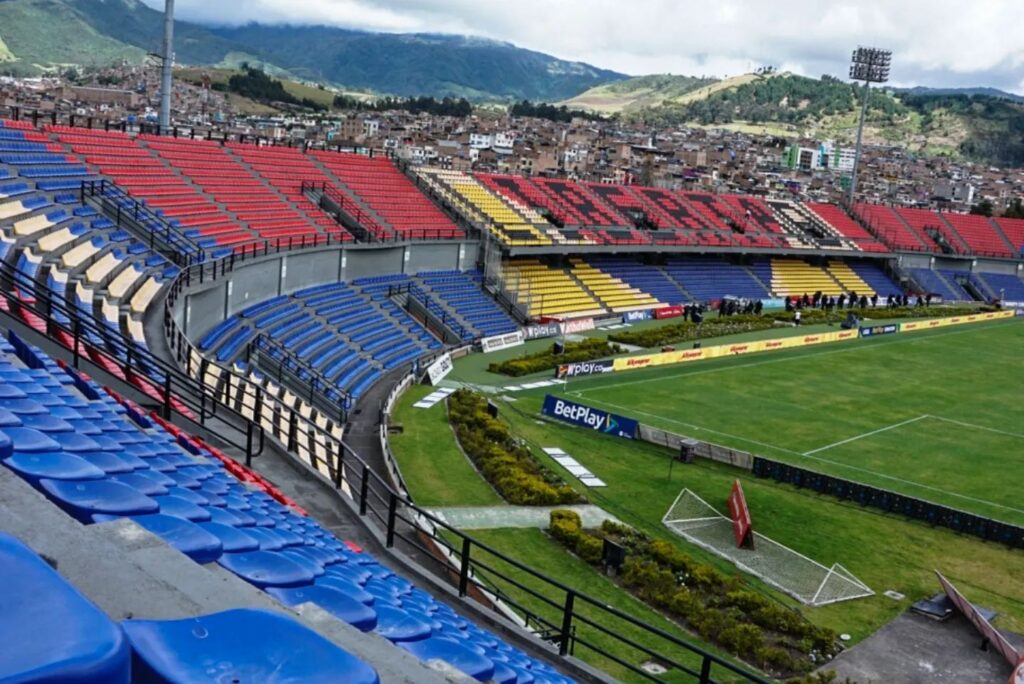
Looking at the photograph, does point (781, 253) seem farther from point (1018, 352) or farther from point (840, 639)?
point (840, 639)

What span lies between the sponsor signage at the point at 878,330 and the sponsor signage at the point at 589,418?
3433 cm

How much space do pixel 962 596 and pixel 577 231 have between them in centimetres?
4659

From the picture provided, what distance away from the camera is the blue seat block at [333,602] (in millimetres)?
5938

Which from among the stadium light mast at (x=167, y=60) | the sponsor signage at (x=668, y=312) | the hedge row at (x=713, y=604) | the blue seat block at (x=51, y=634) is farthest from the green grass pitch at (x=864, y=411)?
the blue seat block at (x=51, y=634)

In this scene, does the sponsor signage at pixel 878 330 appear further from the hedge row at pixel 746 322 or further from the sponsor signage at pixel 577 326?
the sponsor signage at pixel 577 326

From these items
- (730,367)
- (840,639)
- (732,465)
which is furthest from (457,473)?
(730,367)

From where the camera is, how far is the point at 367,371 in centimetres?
3675

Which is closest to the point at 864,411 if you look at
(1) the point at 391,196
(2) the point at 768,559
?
(2) the point at 768,559

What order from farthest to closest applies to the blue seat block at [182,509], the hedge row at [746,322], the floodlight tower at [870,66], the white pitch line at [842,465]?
the floodlight tower at [870,66]
the hedge row at [746,322]
the white pitch line at [842,465]
the blue seat block at [182,509]

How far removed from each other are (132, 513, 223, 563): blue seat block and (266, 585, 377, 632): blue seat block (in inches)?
17.8

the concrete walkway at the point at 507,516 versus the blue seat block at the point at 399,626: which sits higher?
the blue seat block at the point at 399,626

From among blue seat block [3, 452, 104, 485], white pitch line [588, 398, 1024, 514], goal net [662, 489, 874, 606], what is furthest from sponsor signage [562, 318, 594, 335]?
blue seat block [3, 452, 104, 485]

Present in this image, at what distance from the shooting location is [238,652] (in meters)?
3.85

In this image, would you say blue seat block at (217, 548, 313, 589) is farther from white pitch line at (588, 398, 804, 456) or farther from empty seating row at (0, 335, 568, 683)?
white pitch line at (588, 398, 804, 456)
